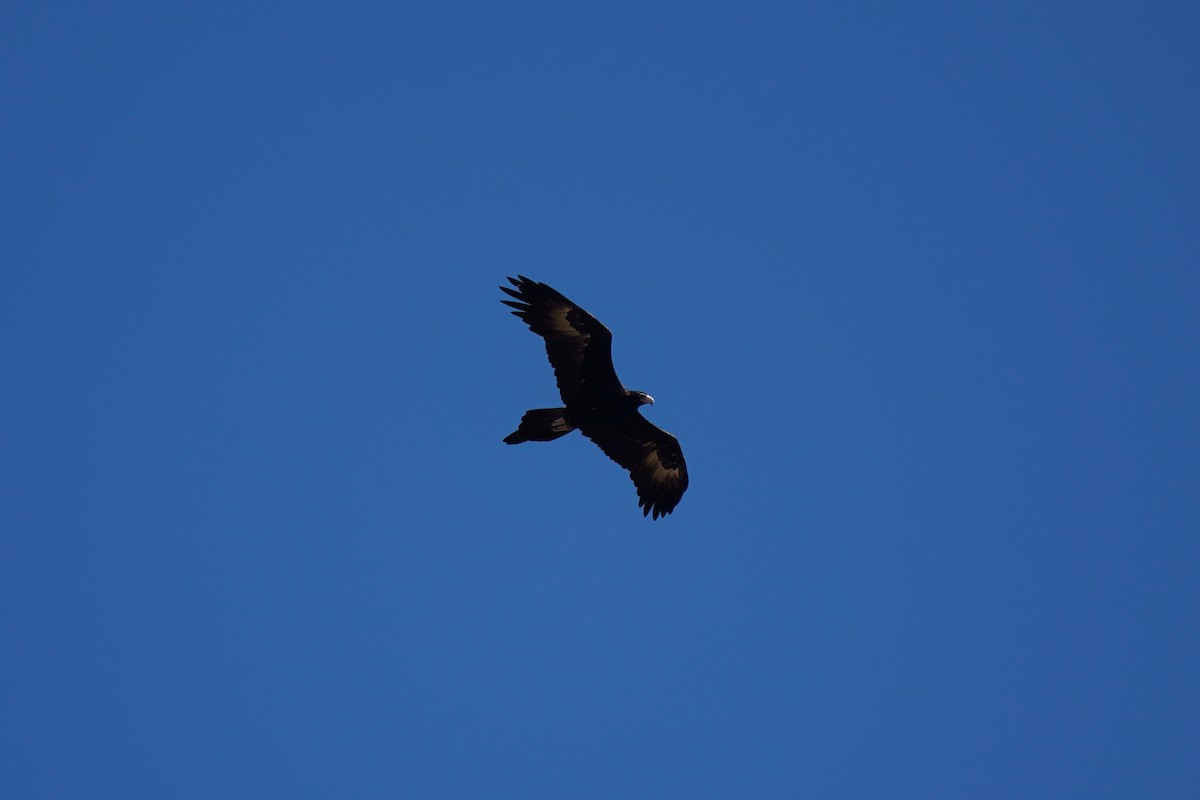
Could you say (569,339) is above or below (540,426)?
above

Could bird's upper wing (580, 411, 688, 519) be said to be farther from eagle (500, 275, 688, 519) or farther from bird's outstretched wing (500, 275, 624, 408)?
bird's outstretched wing (500, 275, 624, 408)

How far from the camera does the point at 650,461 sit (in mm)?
17203

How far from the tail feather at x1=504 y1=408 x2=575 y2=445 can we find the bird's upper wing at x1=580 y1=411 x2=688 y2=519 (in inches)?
59.6

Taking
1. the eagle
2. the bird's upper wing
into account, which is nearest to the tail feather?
the eagle

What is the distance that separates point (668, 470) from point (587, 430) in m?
1.67

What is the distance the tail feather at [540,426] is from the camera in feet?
49.0

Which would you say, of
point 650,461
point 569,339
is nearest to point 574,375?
point 569,339

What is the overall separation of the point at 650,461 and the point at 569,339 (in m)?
2.90

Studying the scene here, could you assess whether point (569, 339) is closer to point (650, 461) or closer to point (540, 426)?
point (540, 426)

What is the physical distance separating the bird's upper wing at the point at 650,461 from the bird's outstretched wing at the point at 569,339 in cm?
135

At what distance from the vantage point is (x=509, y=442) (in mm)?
14852

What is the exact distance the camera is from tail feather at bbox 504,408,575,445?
14930 mm

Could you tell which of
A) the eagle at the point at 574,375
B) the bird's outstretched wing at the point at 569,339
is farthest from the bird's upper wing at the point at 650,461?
the bird's outstretched wing at the point at 569,339

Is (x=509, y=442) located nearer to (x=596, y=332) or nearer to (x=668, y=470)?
(x=596, y=332)
